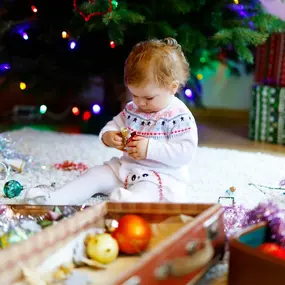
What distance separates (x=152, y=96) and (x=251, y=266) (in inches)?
22.6

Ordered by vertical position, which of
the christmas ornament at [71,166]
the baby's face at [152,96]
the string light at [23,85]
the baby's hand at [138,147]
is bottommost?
the christmas ornament at [71,166]

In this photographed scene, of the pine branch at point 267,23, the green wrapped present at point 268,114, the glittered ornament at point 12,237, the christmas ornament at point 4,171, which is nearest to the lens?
the glittered ornament at point 12,237

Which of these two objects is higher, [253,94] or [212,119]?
[253,94]

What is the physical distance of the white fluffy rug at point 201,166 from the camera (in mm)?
1388

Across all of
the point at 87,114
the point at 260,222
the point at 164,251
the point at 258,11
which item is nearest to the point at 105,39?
the point at 87,114

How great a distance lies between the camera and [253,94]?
89.3 inches

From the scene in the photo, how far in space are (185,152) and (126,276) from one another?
0.57 m

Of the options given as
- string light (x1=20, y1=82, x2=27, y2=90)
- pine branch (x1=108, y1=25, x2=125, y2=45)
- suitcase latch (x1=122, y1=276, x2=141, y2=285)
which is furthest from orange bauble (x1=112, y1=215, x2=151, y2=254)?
string light (x1=20, y1=82, x2=27, y2=90)

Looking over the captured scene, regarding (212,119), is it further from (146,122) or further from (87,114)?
(146,122)

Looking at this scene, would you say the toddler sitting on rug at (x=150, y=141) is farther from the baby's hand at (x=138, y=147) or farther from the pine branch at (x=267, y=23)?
the pine branch at (x=267, y=23)

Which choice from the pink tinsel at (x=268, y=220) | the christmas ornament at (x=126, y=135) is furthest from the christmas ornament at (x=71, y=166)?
the pink tinsel at (x=268, y=220)

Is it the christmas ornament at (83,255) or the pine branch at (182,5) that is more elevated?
the pine branch at (182,5)

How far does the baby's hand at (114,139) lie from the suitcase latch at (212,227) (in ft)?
1.47

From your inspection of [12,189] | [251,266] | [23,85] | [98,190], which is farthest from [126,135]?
[23,85]
